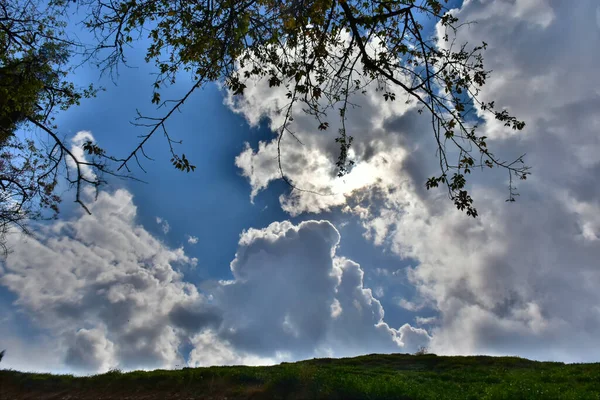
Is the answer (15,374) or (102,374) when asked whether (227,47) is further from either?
(15,374)

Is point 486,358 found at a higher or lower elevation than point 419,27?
lower

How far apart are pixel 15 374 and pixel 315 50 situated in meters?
20.1

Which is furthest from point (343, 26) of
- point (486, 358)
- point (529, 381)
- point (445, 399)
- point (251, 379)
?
point (486, 358)

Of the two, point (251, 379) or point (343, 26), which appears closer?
point (343, 26)

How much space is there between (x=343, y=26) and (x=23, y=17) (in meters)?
12.1

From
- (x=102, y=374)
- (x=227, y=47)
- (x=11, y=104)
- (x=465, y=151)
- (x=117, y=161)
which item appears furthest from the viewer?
(x=102, y=374)

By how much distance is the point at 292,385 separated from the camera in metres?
11.6

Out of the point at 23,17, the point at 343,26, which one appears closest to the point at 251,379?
the point at 343,26

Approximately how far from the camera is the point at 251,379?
1291 centimetres

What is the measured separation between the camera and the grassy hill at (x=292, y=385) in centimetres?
1055

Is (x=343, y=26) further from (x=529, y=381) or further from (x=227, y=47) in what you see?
(x=529, y=381)

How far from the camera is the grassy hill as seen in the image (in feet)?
34.6

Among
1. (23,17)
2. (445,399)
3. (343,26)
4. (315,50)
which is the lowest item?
(445,399)

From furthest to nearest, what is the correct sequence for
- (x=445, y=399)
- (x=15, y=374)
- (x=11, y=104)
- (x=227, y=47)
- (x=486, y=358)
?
(x=486, y=358), (x=15, y=374), (x=11, y=104), (x=445, y=399), (x=227, y=47)
